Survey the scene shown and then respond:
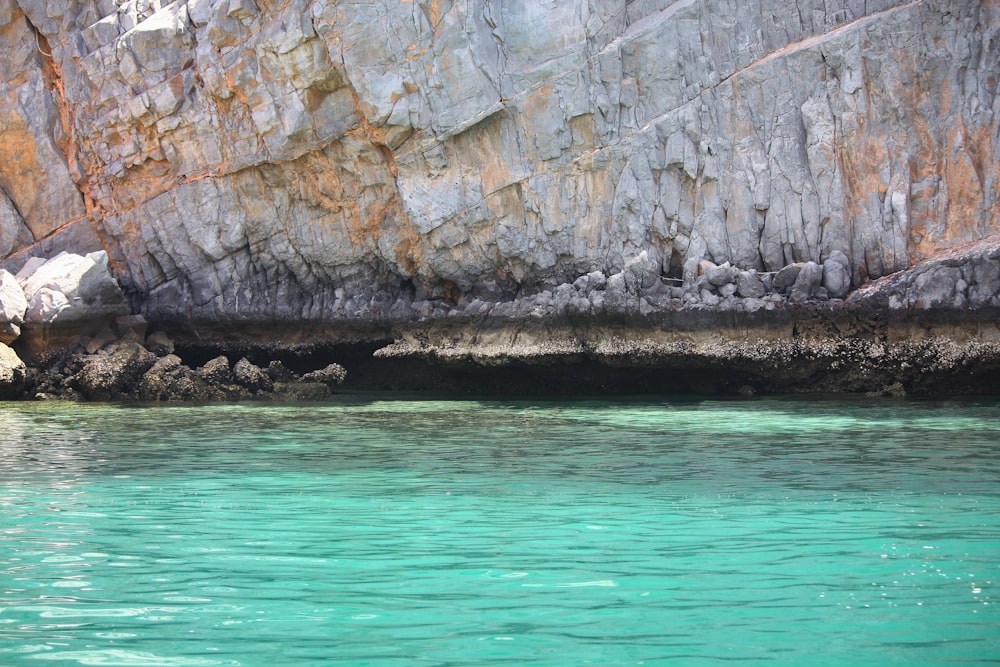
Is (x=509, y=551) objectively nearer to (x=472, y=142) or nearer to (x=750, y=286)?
(x=750, y=286)

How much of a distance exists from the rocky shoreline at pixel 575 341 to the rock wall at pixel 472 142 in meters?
0.65

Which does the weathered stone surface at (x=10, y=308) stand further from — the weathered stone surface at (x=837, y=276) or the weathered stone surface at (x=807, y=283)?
the weathered stone surface at (x=837, y=276)

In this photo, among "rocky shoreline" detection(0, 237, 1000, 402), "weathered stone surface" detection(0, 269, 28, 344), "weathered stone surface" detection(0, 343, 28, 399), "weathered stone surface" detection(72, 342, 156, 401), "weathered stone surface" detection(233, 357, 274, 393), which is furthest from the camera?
"weathered stone surface" detection(233, 357, 274, 393)

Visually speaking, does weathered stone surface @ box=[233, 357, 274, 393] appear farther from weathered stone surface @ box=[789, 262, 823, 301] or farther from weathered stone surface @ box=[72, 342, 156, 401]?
weathered stone surface @ box=[789, 262, 823, 301]

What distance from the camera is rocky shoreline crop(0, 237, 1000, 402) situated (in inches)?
599

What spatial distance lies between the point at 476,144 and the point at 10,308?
918cm

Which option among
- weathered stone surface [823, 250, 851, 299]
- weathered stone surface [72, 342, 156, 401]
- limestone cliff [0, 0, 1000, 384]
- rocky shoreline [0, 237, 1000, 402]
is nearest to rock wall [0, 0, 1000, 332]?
limestone cliff [0, 0, 1000, 384]

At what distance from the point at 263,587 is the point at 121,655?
3.17 feet

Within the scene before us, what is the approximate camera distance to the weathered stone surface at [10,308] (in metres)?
18.1

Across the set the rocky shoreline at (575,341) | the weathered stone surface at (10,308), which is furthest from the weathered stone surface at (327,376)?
the weathered stone surface at (10,308)

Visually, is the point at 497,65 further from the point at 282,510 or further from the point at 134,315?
the point at 282,510

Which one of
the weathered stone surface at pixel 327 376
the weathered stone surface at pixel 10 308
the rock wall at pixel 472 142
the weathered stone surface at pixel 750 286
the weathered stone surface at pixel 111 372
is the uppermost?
the rock wall at pixel 472 142

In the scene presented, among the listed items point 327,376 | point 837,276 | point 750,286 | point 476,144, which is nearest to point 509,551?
point 750,286

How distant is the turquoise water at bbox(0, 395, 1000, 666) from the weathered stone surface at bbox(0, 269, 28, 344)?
28.3 feet
